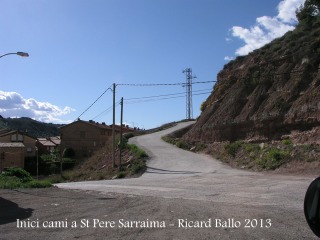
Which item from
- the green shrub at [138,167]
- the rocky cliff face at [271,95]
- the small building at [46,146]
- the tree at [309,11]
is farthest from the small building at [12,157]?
the tree at [309,11]

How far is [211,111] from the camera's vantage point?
50.8 m

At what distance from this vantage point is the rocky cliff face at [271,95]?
35.6 m

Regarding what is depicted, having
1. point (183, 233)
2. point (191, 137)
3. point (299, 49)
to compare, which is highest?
point (299, 49)

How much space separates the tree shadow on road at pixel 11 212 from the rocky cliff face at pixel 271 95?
23873 mm

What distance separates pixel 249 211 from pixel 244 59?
45.1 m

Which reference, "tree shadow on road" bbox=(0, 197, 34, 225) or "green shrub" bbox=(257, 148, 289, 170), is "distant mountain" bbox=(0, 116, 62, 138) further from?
"tree shadow on road" bbox=(0, 197, 34, 225)

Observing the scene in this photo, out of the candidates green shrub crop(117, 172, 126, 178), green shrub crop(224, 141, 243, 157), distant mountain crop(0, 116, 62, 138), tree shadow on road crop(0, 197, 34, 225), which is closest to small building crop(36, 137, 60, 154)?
distant mountain crop(0, 116, 62, 138)

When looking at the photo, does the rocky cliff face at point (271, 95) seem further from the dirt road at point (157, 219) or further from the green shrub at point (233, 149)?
the dirt road at point (157, 219)

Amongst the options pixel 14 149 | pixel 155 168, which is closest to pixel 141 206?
pixel 155 168

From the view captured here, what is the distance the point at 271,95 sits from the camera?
4103cm

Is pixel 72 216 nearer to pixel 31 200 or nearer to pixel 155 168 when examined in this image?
pixel 31 200

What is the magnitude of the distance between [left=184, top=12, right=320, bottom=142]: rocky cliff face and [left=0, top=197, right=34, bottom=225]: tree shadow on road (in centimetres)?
2387

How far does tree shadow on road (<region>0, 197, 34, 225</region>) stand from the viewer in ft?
33.7

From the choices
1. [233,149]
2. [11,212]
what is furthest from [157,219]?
[233,149]
